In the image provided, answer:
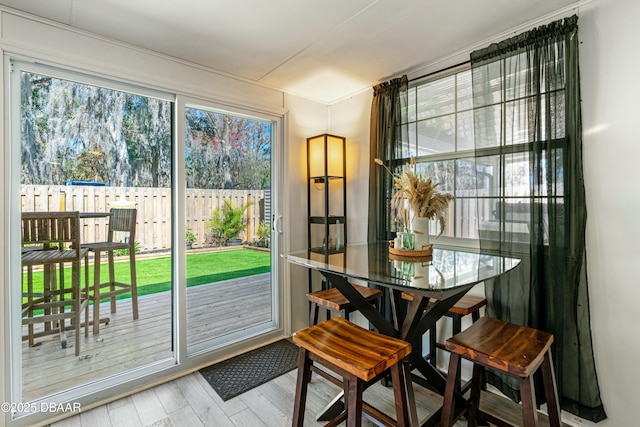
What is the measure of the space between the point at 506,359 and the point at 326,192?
2.00m

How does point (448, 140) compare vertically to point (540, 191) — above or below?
above

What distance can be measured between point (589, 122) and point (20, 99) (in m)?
3.38

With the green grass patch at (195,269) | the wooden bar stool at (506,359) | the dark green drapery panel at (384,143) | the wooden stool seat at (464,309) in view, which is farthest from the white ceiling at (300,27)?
the wooden bar stool at (506,359)

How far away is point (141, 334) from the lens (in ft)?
7.89

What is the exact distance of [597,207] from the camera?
173 cm

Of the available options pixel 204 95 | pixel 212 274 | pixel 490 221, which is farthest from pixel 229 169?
pixel 490 221

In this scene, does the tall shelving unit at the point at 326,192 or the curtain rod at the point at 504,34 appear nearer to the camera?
the curtain rod at the point at 504,34

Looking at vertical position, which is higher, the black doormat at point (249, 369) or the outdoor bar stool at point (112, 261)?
the outdoor bar stool at point (112, 261)

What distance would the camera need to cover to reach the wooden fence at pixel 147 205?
1.98 metres

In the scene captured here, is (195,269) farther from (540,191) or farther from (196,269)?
(540,191)

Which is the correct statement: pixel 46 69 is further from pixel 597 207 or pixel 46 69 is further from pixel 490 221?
pixel 597 207

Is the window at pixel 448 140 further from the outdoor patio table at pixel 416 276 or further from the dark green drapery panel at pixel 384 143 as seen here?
the outdoor patio table at pixel 416 276

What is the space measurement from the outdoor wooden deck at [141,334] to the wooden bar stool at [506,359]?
1.95 m

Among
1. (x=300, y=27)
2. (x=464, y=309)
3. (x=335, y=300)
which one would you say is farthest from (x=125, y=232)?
(x=464, y=309)
